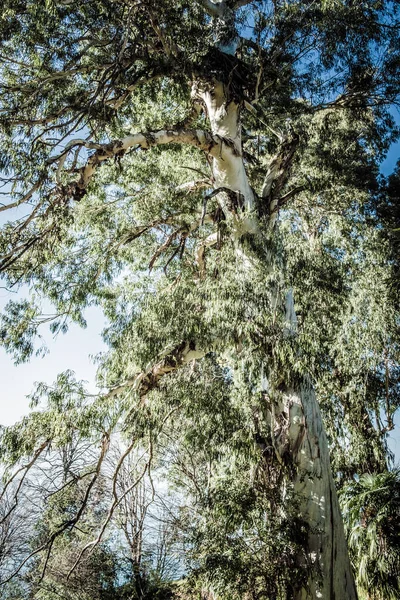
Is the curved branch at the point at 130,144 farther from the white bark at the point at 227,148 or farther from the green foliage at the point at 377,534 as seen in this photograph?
the green foliage at the point at 377,534

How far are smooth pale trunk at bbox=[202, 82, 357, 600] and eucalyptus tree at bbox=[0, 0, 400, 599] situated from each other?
2cm

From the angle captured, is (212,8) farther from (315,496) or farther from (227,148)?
(315,496)

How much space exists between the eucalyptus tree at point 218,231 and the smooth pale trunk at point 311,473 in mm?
19

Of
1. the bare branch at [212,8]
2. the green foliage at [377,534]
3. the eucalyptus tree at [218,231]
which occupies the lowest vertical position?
the green foliage at [377,534]

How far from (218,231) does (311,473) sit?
10.0 ft

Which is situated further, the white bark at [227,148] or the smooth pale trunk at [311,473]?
the white bark at [227,148]

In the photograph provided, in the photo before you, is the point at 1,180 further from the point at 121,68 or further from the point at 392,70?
the point at 392,70

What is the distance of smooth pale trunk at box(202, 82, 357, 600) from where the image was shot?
3962mm

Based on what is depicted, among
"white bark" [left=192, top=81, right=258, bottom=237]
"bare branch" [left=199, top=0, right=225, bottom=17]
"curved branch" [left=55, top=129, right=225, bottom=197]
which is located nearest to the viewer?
"curved branch" [left=55, top=129, right=225, bottom=197]

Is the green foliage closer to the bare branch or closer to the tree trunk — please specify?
the tree trunk

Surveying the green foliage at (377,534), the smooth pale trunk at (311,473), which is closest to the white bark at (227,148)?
the smooth pale trunk at (311,473)

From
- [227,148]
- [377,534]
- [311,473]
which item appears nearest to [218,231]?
[227,148]

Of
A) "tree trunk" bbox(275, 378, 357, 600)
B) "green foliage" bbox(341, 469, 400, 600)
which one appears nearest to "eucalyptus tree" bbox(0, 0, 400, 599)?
"tree trunk" bbox(275, 378, 357, 600)

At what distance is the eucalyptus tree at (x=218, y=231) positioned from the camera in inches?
182
